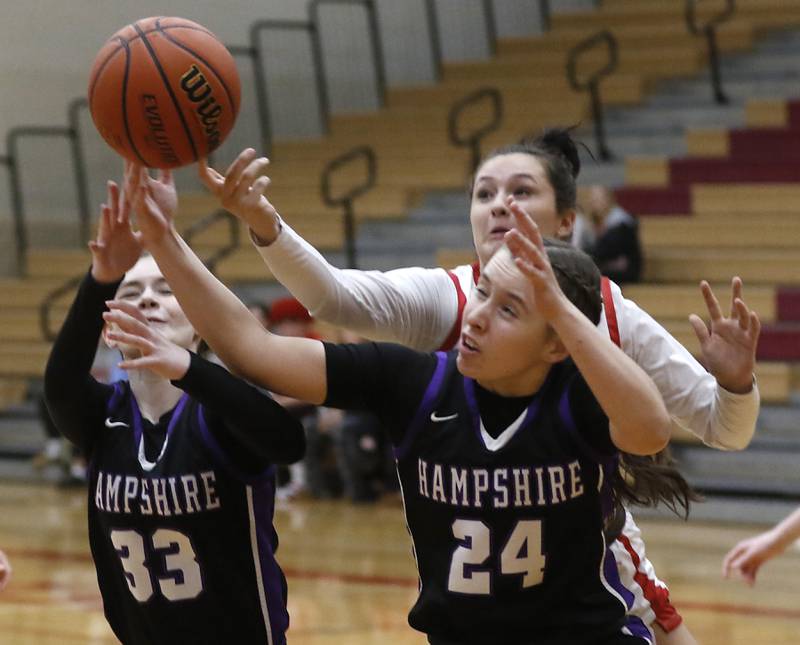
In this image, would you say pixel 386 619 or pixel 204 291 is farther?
pixel 386 619

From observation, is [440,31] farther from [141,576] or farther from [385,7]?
[141,576]

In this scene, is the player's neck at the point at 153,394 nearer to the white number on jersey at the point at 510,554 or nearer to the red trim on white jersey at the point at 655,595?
the white number on jersey at the point at 510,554

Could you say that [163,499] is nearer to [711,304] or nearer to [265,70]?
[711,304]

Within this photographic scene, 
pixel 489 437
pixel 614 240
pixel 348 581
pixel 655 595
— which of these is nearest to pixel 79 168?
pixel 614 240

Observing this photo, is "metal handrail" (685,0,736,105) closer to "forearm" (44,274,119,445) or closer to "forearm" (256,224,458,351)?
"forearm" (256,224,458,351)

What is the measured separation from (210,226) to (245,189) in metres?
9.84

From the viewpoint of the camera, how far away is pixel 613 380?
2701mm

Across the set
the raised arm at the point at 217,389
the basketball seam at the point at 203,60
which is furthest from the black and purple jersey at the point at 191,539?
the basketball seam at the point at 203,60

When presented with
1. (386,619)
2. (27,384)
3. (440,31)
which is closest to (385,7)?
(440,31)

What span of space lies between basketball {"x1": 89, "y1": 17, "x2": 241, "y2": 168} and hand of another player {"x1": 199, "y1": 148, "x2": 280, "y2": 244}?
14 centimetres

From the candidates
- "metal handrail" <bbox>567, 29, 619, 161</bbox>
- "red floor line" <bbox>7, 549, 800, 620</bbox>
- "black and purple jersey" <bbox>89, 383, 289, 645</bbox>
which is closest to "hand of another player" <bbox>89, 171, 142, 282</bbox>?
"black and purple jersey" <bbox>89, 383, 289, 645</bbox>

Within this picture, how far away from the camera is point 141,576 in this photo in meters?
3.34

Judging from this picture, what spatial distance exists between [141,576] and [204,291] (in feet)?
Answer: 2.45

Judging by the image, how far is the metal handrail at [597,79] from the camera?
1169 cm
